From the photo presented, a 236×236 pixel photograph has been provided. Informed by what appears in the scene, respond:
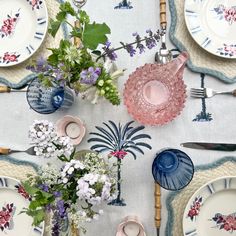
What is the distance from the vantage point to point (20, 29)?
3.59 ft

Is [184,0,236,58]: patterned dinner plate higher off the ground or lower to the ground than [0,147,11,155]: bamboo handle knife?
higher

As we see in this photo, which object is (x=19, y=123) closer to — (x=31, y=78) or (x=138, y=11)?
(x=31, y=78)

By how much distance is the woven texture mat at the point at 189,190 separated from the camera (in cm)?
101

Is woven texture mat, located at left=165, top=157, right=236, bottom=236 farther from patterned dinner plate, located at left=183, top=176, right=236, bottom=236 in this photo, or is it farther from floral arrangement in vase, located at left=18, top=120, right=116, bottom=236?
floral arrangement in vase, located at left=18, top=120, right=116, bottom=236

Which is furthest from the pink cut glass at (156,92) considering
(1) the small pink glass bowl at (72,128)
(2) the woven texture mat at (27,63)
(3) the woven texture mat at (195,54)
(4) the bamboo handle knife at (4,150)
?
(4) the bamboo handle knife at (4,150)

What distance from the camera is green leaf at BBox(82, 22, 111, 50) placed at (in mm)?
818

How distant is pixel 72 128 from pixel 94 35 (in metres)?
0.33

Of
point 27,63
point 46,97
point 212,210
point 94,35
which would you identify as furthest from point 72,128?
point 212,210

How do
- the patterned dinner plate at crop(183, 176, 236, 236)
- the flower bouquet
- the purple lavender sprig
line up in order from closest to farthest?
the flower bouquet, the purple lavender sprig, the patterned dinner plate at crop(183, 176, 236, 236)

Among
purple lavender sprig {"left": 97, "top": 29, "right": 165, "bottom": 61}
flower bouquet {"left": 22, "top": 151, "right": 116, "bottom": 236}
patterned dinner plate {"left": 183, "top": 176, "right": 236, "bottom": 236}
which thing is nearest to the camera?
flower bouquet {"left": 22, "top": 151, "right": 116, "bottom": 236}

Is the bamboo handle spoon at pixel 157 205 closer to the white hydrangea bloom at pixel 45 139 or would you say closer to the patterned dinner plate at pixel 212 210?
the patterned dinner plate at pixel 212 210

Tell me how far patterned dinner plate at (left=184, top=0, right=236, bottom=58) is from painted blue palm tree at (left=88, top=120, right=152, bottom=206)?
282 millimetres

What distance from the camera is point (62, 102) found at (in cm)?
103

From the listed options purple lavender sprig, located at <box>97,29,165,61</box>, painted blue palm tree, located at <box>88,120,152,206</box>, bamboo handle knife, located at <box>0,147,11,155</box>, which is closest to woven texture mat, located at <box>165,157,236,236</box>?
painted blue palm tree, located at <box>88,120,152,206</box>
